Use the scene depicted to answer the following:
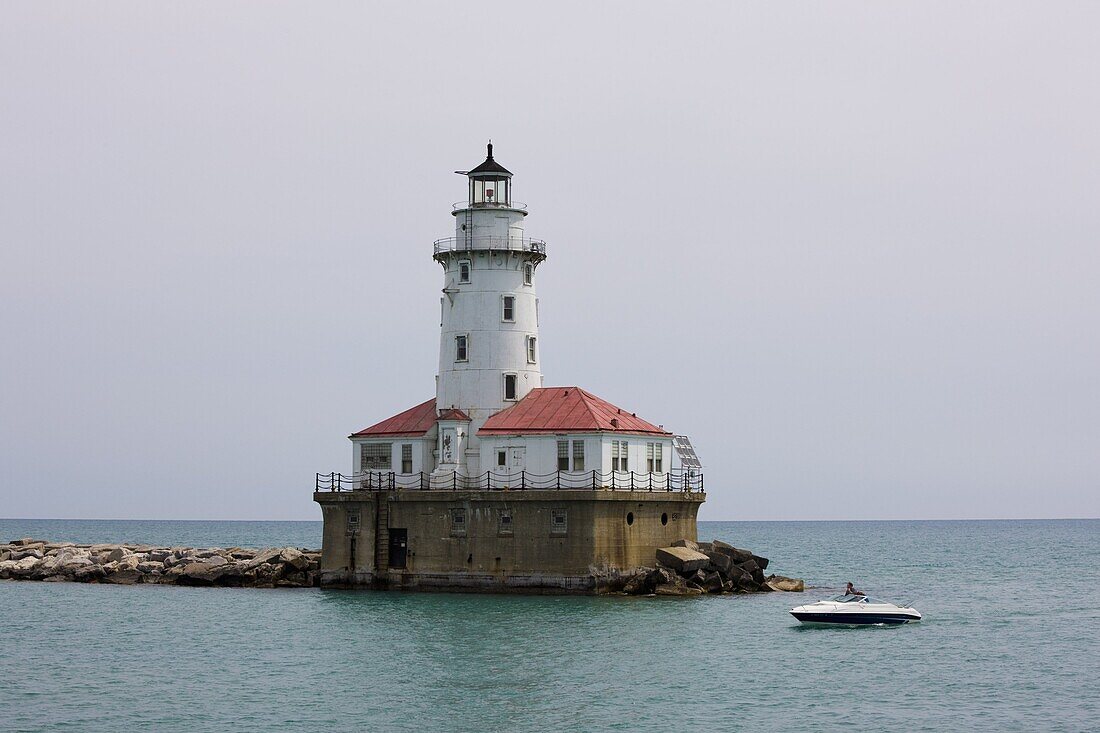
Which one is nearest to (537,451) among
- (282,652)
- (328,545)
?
(328,545)

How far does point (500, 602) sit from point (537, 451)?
245 inches

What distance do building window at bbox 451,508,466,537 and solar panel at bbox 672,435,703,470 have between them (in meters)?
9.12

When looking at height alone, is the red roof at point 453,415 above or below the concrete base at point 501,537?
above

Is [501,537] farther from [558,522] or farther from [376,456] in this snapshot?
[376,456]

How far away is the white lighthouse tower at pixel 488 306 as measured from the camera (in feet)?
198

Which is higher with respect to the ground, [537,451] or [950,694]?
[537,451]

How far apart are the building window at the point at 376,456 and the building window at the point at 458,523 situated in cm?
486

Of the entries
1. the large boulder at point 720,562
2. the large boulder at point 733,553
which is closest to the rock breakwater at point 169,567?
the large boulder at point 720,562

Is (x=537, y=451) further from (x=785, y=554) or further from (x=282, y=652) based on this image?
(x=785, y=554)

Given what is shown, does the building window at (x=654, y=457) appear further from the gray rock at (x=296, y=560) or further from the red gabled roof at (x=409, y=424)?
the gray rock at (x=296, y=560)

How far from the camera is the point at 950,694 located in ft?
128

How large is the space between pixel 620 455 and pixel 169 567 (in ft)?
77.1

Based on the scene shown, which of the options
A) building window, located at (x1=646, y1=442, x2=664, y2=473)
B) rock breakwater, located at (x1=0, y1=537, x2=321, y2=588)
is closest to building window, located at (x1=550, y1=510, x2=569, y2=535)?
building window, located at (x1=646, y1=442, x2=664, y2=473)

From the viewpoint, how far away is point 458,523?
56.9 meters
